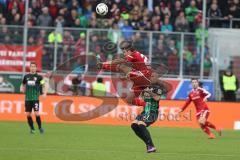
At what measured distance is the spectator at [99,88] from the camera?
90.0 ft

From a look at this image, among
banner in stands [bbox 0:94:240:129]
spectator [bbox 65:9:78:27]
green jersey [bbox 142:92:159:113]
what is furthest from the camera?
spectator [bbox 65:9:78:27]

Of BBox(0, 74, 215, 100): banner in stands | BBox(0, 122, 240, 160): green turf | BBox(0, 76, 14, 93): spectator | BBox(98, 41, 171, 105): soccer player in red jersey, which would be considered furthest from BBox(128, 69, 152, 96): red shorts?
BBox(0, 76, 14, 93): spectator

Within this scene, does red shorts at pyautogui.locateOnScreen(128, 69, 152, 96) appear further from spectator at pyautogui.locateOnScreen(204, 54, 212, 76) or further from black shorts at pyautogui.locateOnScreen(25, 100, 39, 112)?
spectator at pyautogui.locateOnScreen(204, 54, 212, 76)

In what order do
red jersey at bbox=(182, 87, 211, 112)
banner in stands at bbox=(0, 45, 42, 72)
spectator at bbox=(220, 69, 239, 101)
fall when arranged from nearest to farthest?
red jersey at bbox=(182, 87, 211, 112) → spectator at bbox=(220, 69, 239, 101) → banner in stands at bbox=(0, 45, 42, 72)

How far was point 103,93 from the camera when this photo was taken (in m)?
27.5

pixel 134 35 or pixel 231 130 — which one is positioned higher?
pixel 134 35

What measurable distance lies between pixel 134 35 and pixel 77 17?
2907 millimetres

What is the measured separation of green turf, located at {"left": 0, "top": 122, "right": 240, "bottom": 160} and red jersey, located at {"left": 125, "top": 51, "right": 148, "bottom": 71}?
1.88 meters

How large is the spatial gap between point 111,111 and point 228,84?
4.63 metres

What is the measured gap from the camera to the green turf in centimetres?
1477

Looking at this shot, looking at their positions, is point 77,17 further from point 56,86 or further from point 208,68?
point 208,68

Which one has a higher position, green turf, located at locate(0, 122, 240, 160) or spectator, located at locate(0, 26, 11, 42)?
spectator, located at locate(0, 26, 11, 42)

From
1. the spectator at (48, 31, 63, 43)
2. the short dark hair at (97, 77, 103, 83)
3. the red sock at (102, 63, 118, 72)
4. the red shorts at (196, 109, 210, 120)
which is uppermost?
the spectator at (48, 31, 63, 43)

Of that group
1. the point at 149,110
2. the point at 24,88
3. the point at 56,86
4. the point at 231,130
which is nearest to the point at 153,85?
the point at 149,110
